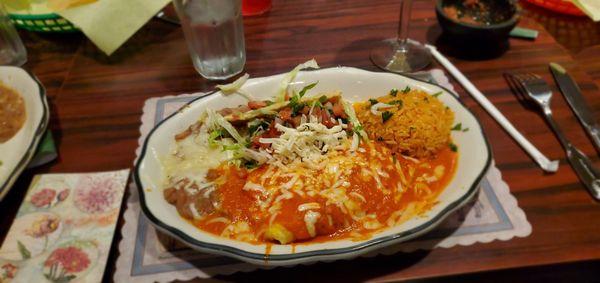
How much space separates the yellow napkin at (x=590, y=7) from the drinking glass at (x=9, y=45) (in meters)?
2.29

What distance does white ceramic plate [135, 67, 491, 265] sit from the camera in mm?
932

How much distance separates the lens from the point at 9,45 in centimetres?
176

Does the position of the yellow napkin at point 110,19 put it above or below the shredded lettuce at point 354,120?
below

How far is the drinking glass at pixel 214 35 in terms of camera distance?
156 cm

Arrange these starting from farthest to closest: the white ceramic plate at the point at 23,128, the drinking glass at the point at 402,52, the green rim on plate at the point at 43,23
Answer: the green rim on plate at the point at 43,23
the drinking glass at the point at 402,52
the white ceramic plate at the point at 23,128

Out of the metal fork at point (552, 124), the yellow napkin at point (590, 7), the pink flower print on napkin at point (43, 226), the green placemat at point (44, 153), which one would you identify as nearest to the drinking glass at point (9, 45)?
the green placemat at point (44, 153)

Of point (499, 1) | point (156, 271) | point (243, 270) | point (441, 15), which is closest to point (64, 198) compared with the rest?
point (156, 271)

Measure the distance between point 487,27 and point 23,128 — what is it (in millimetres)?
1614

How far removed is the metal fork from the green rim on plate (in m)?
1.78

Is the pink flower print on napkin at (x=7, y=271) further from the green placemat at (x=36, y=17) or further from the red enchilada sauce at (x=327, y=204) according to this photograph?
the green placemat at (x=36, y=17)

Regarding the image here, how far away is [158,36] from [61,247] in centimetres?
111

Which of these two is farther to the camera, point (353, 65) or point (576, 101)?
point (353, 65)

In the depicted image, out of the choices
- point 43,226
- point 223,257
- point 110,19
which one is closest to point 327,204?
point 223,257

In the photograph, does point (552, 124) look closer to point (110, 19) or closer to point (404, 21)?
point (404, 21)
